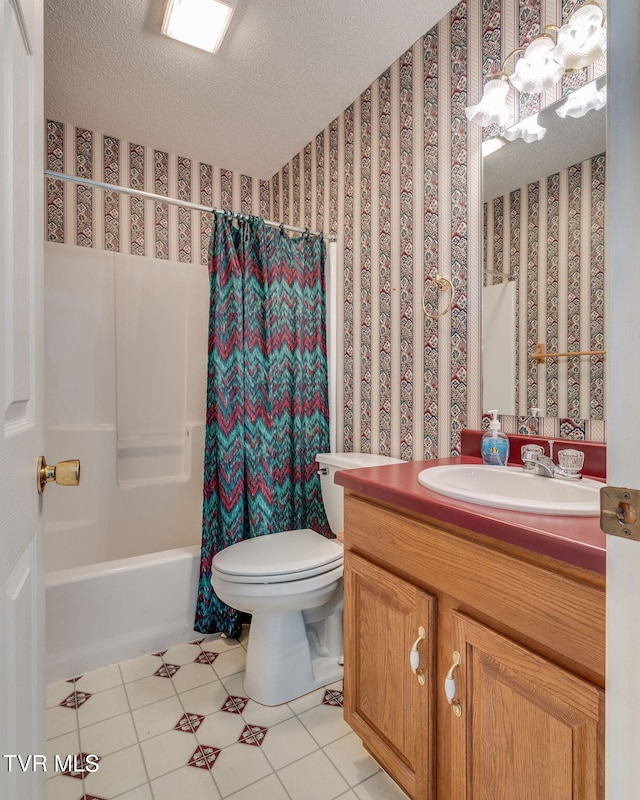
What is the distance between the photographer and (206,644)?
1808 mm

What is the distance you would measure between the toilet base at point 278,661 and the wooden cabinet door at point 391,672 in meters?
0.34

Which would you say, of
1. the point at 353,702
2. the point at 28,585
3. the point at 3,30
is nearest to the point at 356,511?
the point at 353,702

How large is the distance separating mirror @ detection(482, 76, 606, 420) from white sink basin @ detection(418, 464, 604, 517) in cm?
24

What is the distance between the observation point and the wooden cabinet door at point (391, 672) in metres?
0.95

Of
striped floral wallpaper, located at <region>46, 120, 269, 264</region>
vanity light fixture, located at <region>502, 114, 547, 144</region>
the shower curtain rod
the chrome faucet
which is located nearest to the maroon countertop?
the chrome faucet

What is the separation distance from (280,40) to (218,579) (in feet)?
6.54

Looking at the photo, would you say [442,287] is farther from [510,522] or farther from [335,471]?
[510,522]

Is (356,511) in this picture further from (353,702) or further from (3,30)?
(3,30)

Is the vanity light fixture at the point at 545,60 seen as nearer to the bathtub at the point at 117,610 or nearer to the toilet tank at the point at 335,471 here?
the toilet tank at the point at 335,471

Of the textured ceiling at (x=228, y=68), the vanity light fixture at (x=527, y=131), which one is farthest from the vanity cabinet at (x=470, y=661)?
the textured ceiling at (x=228, y=68)

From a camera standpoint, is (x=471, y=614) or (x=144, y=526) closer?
(x=471, y=614)

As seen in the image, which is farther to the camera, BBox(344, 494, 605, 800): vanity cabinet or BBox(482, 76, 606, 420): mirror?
BBox(482, 76, 606, 420): mirror

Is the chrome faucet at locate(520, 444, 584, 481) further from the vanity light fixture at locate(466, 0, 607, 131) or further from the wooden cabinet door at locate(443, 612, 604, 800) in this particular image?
the vanity light fixture at locate(466, 0, 607, 131)

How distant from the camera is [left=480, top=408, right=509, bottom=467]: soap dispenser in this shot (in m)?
1.29
